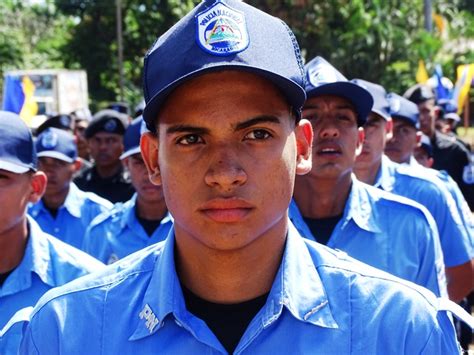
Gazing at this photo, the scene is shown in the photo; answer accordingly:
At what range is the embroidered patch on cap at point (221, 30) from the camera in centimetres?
209

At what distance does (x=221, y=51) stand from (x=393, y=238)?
7.18 feet

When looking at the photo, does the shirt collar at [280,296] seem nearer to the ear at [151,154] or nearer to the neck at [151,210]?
the ear at [151,154]

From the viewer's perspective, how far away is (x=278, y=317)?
6.97ft

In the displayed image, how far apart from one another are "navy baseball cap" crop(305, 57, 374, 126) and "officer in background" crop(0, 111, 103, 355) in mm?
1448

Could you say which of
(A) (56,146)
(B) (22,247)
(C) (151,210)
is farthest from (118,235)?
(A) (56,146)

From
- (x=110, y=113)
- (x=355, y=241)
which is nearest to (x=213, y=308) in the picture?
(x=355, y=241)

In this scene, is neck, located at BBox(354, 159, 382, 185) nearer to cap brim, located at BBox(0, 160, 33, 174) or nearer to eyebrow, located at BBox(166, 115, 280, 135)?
cap brim, located at BBox(0, 160, 33, 174)

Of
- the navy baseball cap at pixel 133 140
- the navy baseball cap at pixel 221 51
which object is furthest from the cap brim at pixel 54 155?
the navy baseball cap at pixel 221 51

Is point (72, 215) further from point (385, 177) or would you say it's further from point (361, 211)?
point (361, 211)

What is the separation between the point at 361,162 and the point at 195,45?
3.52m

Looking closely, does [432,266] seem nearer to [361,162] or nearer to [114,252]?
[361,162]

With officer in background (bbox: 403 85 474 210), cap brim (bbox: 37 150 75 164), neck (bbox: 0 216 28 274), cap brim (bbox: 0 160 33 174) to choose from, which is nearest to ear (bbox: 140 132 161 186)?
cap brim (bbox: 0 160 33 174)

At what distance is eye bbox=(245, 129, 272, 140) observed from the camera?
217cm

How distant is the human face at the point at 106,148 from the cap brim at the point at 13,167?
4.62 m
